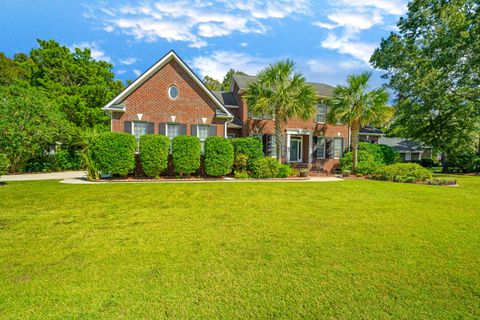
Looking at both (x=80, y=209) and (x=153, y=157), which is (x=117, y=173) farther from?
(x=80, y=209)

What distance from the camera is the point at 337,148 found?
23234 millimetres

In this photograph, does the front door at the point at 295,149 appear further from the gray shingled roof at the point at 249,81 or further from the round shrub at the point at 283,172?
the round shrub at the point at 283,172

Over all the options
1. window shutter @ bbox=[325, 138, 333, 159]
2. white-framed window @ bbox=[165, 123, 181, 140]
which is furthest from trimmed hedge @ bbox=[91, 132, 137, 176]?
window shutter @ bbox=[325, 138, 333, 159]

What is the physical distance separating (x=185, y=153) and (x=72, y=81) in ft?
58.8

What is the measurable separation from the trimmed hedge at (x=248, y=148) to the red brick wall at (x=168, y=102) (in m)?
2.64

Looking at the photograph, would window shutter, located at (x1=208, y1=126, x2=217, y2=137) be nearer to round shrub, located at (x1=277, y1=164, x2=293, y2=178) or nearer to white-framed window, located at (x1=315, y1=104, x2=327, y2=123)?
round shrub, located at (x1=277, y1=164, x2=293, y2=178)

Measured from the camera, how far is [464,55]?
2103 cm

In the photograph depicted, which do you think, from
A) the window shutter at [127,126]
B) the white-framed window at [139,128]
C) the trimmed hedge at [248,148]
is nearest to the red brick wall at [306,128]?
the trimmed hedge at [248,148]

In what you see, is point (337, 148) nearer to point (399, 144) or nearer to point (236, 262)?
point (236, 262)

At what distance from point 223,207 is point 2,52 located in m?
39.4

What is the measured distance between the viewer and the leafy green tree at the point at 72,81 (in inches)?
881

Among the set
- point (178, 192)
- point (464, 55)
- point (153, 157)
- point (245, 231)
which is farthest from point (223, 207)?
point (464, 55)

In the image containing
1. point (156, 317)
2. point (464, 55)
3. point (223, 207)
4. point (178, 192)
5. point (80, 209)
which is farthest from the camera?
point (464, 55)

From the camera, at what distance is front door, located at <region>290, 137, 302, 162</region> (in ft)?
74.5
